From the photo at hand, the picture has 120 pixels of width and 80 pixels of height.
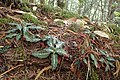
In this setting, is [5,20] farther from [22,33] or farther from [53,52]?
[53,52]

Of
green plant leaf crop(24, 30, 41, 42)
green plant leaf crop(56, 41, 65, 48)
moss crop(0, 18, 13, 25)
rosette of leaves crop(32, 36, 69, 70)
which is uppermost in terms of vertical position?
moss crop(0, 18, 13, 25)

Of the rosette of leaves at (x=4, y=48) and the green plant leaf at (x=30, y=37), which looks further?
the green plant leaf at (x=30, y=37)

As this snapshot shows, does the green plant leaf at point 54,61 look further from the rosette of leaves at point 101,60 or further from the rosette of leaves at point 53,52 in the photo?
the rosette of leaves at point 101,60

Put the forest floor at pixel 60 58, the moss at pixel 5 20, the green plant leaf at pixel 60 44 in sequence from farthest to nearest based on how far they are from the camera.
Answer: the moss at pixel 5 20 < the green plant leaf at pixel 60 44 < the forest floor at pixel 60 58

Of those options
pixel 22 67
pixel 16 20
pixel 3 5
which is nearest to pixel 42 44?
pixel 22 67

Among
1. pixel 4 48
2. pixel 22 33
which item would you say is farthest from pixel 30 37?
pixel 4 48

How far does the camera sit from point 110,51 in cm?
219

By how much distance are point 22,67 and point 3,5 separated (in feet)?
3.37

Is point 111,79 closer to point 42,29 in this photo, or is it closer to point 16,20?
point 42,29

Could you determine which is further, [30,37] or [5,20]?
[5,20]

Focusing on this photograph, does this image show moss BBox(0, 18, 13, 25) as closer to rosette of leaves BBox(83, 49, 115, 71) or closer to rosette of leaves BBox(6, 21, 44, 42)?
rosette of leaves BBox(6, 21, 44, 42)

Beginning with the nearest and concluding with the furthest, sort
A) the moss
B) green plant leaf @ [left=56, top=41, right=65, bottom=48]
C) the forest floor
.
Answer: the forest floor, green plant leaf @ [left=56, top=41, right=65, bottom=48], the moss

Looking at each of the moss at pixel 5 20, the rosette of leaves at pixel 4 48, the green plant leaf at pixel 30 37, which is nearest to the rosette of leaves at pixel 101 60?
the green plant leaf at pixel 30 37

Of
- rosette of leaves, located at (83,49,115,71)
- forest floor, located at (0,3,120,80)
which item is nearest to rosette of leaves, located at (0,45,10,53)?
forest floor, located at (0,3,120,80)
